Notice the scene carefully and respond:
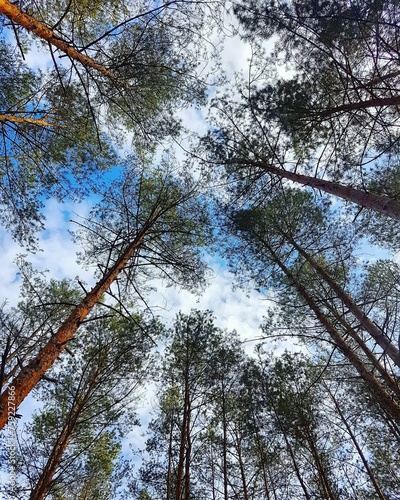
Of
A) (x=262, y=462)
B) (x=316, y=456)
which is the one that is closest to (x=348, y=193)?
(x=316, y=456)

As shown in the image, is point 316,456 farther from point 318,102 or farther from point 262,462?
point 318,102

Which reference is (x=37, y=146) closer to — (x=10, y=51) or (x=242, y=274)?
(x=10, y=51)

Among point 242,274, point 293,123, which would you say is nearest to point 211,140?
point 293,123

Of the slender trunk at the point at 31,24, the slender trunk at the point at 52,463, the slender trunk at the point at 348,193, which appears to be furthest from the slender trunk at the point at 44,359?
the slender trunk at the point at 348,193

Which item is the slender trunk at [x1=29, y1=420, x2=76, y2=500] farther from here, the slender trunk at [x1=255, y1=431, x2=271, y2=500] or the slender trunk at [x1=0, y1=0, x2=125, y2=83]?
the slender trunk at [x1=255, y1=431, x2=271, y2=500]

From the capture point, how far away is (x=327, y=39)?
461 centimetres

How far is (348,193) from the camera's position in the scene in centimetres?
441

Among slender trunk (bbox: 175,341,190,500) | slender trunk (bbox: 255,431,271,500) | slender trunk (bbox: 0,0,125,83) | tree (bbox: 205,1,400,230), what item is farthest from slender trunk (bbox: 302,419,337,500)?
slender trunk (bbox: 0,0,125,83)

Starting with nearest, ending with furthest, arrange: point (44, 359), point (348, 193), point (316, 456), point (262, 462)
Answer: point (44, 359), point (348, 193), point (316, 456), point (262, 462)

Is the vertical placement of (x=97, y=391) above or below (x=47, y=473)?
above

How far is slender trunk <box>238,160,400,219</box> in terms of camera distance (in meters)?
3.44

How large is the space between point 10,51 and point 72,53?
2.33 metres

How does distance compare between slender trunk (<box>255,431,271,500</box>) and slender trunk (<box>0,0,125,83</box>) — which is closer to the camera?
slender trunk (<box>0,0,125,83</box>)

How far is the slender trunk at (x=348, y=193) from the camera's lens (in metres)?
3.44
